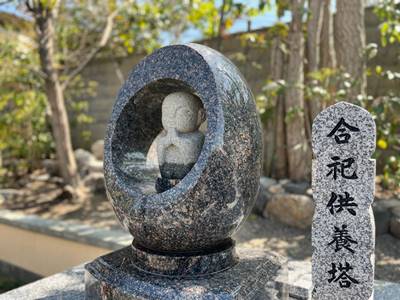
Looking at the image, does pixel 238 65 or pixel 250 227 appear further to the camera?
pixel 238 65

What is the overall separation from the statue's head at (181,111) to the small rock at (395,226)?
3.35 meters

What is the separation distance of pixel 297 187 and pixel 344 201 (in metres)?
3.39

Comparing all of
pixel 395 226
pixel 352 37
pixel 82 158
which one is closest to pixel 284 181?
pixel 395 226

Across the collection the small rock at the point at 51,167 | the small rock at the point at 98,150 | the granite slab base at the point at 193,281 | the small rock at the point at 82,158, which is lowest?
the granite slab base at the point at 193,281

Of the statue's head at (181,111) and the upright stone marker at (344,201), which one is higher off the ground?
the statue's head at (181,111)

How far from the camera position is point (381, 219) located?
4.87m

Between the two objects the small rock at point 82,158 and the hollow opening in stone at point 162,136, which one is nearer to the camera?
the hollow opening in stone at point 162,136

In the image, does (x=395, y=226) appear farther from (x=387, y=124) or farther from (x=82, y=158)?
(x=82, y=158)

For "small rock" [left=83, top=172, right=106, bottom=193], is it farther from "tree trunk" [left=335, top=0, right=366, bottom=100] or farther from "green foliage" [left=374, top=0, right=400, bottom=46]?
"green foliage" [left=374, top=0, right=400, bottom=46]

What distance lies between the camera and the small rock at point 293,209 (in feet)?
16.9

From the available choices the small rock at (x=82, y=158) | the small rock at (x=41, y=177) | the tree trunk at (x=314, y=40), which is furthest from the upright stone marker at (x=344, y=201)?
the small rock at (x=82, y=158)

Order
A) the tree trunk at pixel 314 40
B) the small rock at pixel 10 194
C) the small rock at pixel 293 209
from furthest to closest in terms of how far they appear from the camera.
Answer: the small rock at pixel 10 194 < the tree trunk at pixel 314 40 < the small rock at pixel 293 209

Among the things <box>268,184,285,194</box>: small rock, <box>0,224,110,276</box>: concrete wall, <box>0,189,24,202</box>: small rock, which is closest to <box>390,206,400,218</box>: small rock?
<box>268,184,285,194</box>: small rock

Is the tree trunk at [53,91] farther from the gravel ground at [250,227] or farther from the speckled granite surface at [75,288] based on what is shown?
the speckled granite surface at [75,288]
